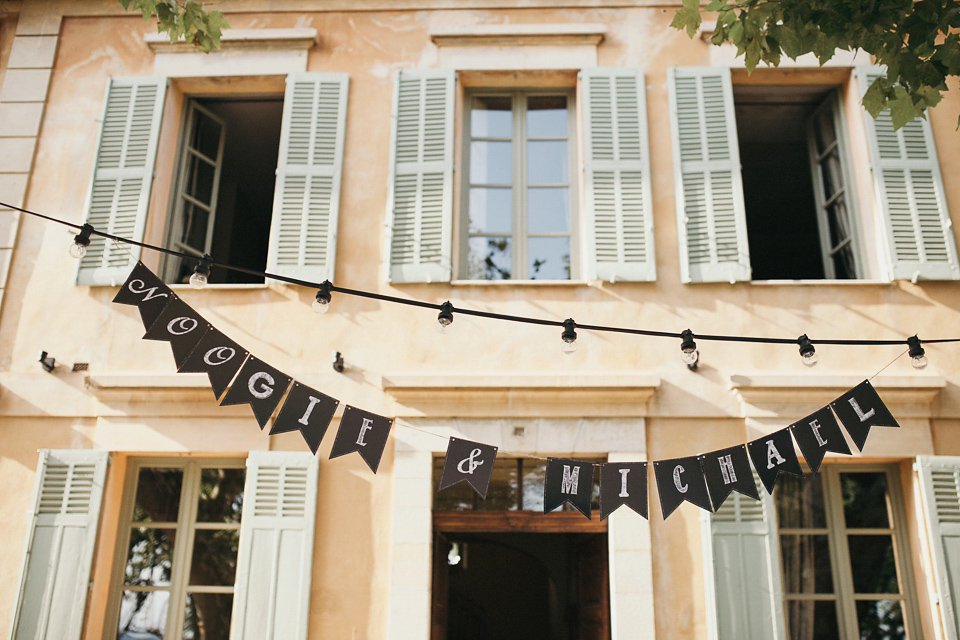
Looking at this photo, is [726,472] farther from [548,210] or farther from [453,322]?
[548,210]

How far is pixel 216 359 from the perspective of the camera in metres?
4.10

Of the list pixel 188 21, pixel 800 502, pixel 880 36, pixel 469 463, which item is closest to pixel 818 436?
pixel 800 502

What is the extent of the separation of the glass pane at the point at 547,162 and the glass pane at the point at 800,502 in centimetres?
253

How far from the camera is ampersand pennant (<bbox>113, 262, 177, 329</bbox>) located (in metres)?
4.09

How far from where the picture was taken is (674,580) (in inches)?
196

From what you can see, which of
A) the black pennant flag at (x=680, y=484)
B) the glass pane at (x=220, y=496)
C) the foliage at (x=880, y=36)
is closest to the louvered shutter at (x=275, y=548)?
the glass pane at (x=220, y=496)

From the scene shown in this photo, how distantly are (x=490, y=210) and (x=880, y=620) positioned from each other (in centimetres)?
358

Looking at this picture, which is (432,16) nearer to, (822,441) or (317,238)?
(317,238)

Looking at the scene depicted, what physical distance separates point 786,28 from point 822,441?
1.99m

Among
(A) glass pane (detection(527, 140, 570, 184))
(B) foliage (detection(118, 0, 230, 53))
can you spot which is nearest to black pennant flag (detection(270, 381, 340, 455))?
(B) foliage (detection(118, 0, 230, 53))

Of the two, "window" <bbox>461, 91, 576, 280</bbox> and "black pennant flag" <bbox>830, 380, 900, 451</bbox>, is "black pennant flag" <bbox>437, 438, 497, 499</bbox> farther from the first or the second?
"window" <bbox>461, 91, 576, 280</bbox>

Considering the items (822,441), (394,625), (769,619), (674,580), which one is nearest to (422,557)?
(394,625)

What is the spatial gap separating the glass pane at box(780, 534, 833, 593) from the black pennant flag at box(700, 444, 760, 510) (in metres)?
1.20

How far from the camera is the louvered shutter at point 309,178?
5.71 meters
